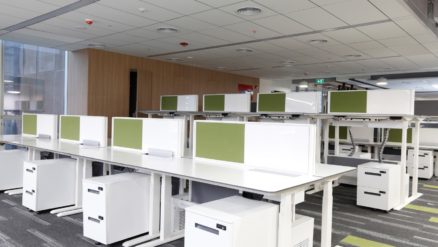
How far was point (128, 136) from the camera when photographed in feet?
12.4

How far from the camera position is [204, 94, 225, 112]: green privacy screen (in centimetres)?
758

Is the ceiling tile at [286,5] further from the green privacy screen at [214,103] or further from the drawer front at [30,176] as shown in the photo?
the green privacy screen at [214,103]

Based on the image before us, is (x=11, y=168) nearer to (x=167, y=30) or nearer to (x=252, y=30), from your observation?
(x=167, y=30)

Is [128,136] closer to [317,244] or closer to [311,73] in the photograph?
[317,244]

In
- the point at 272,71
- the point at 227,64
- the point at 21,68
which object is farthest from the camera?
the point at 272,71

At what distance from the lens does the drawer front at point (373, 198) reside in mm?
4084

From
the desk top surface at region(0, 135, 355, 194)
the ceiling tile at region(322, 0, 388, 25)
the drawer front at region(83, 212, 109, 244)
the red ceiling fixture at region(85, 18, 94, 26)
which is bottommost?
the drawer front at region(83, 212, 109, 244)

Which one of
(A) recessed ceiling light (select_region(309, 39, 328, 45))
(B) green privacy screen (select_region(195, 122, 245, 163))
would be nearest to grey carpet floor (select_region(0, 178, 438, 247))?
(B) green privacy screen (select_region(195, 122, 245, 163))

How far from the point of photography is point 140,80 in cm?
825

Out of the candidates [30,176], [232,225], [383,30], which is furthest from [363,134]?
[30,176]

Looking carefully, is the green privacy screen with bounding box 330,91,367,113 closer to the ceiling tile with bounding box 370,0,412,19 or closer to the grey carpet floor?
the ceiling tile with bounding box 370,0,412,19

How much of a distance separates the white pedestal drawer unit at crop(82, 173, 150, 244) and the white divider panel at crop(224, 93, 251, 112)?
4322 millimetres

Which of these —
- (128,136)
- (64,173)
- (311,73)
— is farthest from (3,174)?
(311,73)

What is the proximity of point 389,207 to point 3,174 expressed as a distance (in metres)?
4.91
